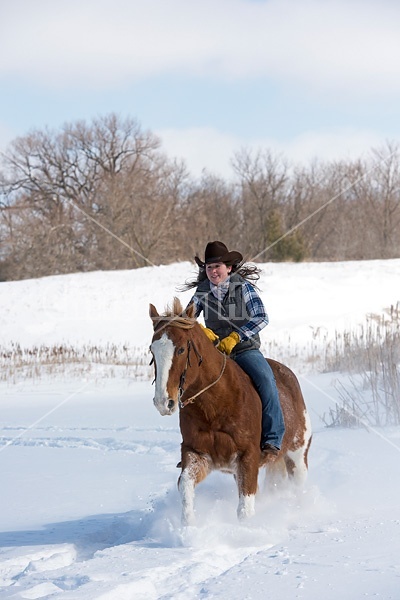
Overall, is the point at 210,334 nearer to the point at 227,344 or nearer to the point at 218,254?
the point at 227,344

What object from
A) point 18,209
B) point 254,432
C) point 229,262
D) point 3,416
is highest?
point 18,209

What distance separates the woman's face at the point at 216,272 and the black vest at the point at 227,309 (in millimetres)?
84

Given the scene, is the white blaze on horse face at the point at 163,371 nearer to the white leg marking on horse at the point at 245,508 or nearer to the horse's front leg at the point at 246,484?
the horse's front leg at the point at 246,484

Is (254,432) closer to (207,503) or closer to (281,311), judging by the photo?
(207,503)

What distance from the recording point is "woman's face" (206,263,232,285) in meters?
5.66

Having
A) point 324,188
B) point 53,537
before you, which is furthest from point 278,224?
point 53,537

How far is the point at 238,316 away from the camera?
5762 millimetres

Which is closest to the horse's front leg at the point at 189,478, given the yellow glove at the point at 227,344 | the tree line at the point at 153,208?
the yellow glove at the point at 227,344

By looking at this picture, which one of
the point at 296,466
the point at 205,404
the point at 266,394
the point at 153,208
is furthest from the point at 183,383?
the point at 153,208

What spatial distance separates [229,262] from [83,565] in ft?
7.96

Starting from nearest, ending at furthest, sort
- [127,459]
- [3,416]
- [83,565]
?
1. [83,565]
2. [127,459]
3. [3,416]

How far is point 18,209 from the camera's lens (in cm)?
5025

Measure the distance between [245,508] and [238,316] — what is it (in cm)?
139

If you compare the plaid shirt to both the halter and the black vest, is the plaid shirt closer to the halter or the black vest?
the black vest
